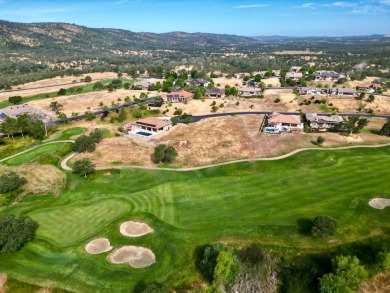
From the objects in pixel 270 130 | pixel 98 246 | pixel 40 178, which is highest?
pixel 40 178

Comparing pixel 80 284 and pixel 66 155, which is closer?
pixel 80 284

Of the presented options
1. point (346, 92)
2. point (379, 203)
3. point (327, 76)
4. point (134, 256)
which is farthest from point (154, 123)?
point (327, 76)

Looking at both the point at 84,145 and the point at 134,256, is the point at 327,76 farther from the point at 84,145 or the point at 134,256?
the point at 134,256

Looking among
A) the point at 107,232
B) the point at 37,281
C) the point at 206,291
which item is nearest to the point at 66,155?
the point at 107,232

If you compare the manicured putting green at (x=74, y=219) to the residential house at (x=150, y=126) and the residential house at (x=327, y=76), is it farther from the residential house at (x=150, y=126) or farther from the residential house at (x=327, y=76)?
the residential house at (x=327, y=76)

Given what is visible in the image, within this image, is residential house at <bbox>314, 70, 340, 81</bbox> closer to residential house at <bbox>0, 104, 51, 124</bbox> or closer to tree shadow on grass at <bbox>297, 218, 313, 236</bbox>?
residential house at <bbox>0, 104, 51, 124</bbox>

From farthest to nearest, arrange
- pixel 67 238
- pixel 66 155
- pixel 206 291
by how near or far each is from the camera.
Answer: pixel 66 155 < pixel 67 238 < pixel 206 291

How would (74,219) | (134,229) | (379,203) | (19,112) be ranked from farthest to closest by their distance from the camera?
(19,112) → (379,203) → (74,219) → (134,229)

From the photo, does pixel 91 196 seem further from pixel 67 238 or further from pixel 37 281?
pixel 37 281
